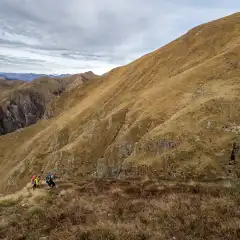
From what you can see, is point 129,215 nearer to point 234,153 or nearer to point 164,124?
point 234,153

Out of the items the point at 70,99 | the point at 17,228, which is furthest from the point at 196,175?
the point at 70,99

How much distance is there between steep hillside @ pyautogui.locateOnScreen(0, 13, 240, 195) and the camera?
2919cm

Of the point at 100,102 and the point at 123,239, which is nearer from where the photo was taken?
the point at 123,239

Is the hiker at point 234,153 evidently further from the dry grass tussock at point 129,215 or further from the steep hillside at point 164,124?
the dry grass tussock at point 129,215

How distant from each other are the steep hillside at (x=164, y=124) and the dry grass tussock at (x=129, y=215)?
10.1m

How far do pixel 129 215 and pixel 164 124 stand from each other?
75.5ft

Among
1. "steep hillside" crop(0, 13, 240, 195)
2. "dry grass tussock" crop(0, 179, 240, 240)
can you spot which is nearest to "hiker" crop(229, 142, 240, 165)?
"steep hillside" crop(0, 13, 240, 195)

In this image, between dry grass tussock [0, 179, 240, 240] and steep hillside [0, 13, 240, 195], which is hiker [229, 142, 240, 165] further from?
dry grass tussock [0, 179, 240, 240]

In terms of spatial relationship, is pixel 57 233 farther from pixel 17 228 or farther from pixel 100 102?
pixel 100 102

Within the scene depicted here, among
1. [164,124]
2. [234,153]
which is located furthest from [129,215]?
[164,124]

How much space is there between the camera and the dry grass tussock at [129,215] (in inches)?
412

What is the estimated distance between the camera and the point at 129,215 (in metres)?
13.3

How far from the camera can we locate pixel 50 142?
6550cm

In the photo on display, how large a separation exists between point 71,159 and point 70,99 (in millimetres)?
53298
